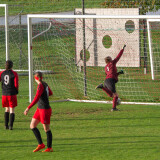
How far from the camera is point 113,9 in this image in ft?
61.6

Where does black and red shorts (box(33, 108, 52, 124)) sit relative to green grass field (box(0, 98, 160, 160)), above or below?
above

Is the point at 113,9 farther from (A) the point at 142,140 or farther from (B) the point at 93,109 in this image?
(A) the point at 142,140

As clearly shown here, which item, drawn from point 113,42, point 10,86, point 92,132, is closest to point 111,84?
point 92,132

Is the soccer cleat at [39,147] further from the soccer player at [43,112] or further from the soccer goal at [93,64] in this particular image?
the soccer goal at [93,64]

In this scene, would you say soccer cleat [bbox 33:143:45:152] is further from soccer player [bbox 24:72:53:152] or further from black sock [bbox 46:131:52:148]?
black sock [bbox 46:131:52:148]

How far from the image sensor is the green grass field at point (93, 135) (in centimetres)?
846

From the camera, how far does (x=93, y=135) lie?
10.0 metres

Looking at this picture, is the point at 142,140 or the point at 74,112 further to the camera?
the point at 74,112

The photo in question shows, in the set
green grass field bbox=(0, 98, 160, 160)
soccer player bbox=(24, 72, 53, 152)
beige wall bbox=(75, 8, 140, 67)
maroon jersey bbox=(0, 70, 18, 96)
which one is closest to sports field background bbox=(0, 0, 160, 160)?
green grass field bbox=(0, 98, 160, 160)

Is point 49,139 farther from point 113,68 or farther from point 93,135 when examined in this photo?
point 113,68

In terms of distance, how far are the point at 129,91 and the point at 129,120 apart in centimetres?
453

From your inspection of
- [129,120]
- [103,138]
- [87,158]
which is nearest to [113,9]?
[129,120]

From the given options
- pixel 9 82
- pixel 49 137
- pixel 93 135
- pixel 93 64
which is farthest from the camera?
pixel 93 64

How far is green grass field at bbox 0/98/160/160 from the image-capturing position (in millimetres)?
8461
